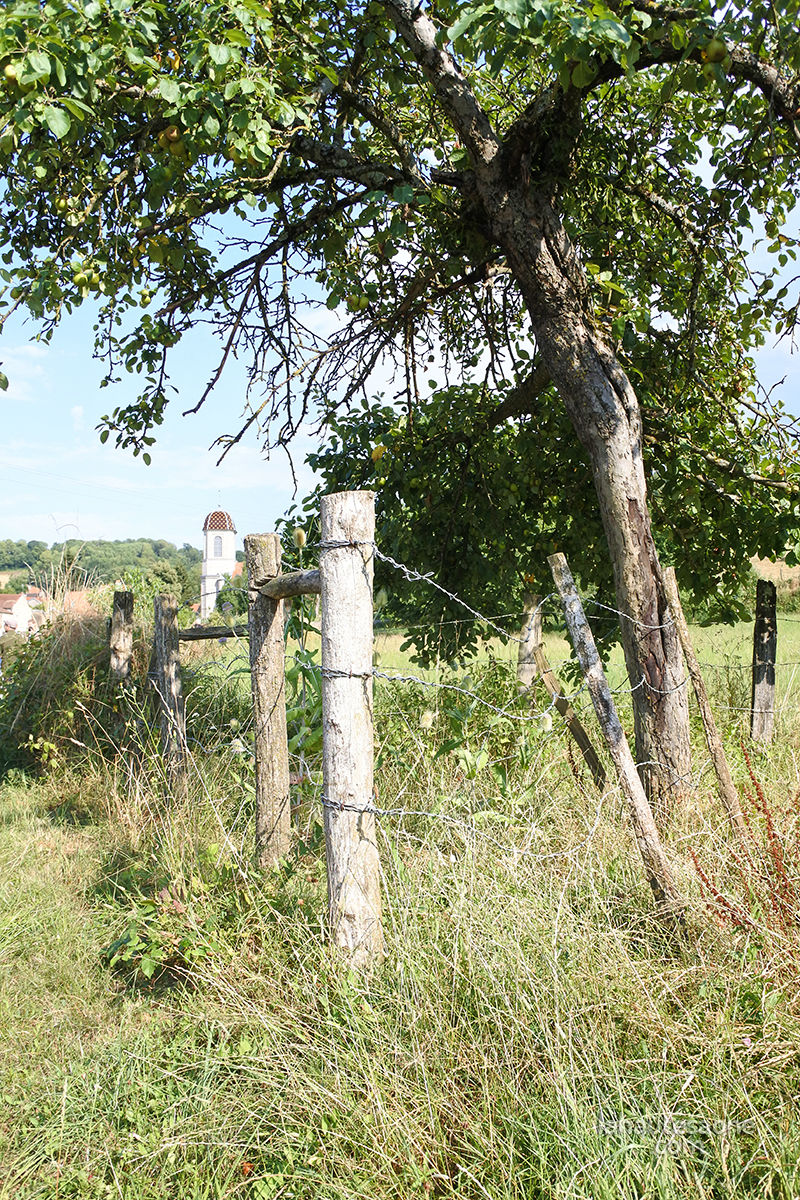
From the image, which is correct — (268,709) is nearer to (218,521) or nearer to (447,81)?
(447,81)

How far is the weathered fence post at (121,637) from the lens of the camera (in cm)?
758

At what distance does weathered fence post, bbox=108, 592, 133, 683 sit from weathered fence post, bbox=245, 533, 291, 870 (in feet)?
13.1

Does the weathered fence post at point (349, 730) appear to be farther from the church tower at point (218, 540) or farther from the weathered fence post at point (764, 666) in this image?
the church tower at point (218, 540)

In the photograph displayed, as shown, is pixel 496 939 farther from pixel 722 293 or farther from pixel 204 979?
pixel 722 293

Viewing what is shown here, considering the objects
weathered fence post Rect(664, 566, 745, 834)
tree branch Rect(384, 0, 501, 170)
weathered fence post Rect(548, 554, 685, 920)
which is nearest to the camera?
weathered fence post Rect(548, 554, 685, 920)

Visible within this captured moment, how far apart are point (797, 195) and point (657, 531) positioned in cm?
248

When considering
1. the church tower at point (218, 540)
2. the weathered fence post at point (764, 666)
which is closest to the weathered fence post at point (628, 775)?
the weathered fence post at point (764, 666)

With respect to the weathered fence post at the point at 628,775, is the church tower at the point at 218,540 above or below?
above

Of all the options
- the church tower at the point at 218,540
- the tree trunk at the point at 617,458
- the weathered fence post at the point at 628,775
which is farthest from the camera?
the church tower at the point at 218,540

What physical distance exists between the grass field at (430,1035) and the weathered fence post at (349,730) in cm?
9

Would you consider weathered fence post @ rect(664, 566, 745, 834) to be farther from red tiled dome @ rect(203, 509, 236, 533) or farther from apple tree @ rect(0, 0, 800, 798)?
red tiled dome @ rect(203, 509, 236, 533)

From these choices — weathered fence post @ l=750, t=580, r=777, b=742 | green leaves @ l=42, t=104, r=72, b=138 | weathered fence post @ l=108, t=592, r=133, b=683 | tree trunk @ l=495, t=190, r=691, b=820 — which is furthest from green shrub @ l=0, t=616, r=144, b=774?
weathered fence post @ l=750, t=580, r=777, b=742

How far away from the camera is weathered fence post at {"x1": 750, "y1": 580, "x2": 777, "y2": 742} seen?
6871 mm

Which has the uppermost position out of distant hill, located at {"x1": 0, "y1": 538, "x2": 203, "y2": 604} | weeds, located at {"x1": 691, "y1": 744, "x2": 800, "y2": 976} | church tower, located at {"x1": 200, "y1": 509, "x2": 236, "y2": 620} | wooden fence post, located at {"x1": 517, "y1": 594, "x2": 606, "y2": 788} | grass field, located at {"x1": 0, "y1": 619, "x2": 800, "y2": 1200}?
church tower, located at {"x1": 200, "y1": 509, "x2": 236, "y2": 620}
